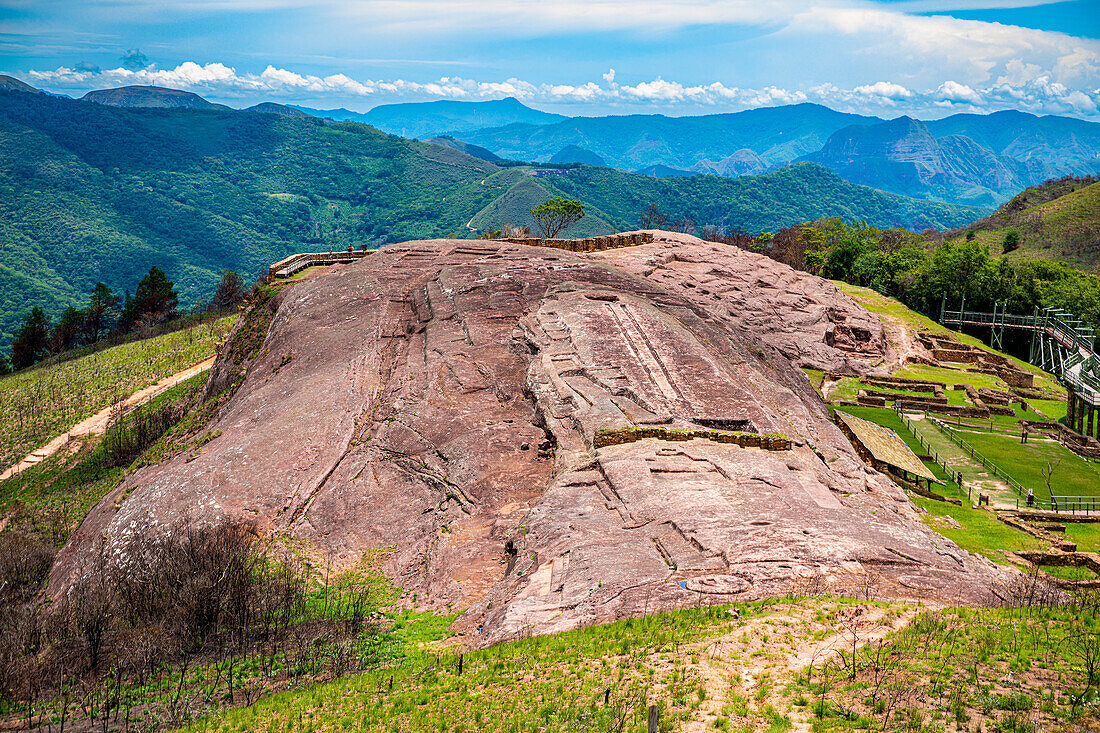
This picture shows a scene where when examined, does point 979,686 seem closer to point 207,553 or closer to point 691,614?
point 691,614

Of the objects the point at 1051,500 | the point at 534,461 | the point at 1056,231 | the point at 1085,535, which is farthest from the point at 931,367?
the point at 1056,231

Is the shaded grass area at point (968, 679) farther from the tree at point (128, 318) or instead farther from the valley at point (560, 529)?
the tree at point (128, 318)

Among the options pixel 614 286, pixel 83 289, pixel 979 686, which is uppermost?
pixel 614 286

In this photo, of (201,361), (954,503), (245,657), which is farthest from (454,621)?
(201,361)

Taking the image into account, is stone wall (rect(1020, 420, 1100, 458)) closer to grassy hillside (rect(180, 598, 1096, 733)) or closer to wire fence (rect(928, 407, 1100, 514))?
wire fence (rect(928, 407, 1100, 514))

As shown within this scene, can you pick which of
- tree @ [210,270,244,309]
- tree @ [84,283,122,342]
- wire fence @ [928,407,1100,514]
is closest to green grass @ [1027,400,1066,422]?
wire fence @ [928,407,1100,514]

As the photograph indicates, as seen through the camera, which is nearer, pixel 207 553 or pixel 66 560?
pixel 207 553
